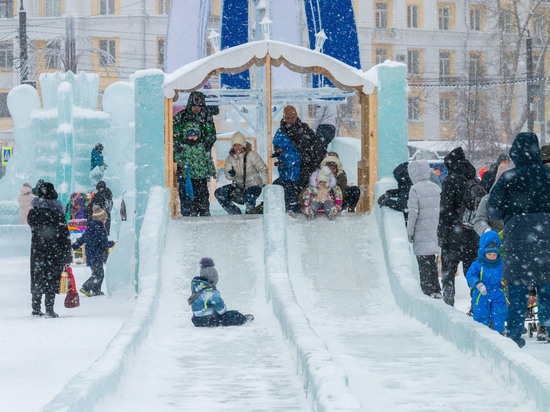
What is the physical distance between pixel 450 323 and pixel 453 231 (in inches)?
96.7

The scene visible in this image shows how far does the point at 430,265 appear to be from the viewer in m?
10.7

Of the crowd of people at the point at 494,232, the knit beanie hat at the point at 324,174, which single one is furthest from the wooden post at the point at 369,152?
the crowd of people at the point at 494,232

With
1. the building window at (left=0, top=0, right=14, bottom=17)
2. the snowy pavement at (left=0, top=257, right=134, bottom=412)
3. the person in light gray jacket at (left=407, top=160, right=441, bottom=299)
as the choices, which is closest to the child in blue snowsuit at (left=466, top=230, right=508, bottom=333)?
the person in light gray jacket at (left=407, top=160, right=441, bottom=299)

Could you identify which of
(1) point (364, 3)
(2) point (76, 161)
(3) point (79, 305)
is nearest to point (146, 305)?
(3) point (79, 305)

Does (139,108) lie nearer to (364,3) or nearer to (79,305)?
(79,305)

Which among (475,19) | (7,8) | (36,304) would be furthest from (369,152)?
(7,8)

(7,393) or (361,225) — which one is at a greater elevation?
(361,225)

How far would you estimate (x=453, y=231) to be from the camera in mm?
10094

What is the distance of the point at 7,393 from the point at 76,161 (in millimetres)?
17406

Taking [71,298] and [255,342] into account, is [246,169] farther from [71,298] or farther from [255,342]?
[255,342]

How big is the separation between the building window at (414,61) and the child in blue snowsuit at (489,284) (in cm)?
4465

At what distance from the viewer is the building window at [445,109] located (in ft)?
173

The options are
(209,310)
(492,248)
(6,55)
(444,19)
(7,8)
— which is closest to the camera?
(492,248)

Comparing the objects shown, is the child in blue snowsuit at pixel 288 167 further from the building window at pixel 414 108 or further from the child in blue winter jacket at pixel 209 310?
the building window at pixel 414 108
